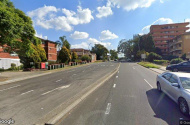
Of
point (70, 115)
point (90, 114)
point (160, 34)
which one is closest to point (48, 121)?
point (70, 115)

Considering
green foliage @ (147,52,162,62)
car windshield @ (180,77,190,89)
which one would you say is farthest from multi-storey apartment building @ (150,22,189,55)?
car windshield @ (180,77,190,89)

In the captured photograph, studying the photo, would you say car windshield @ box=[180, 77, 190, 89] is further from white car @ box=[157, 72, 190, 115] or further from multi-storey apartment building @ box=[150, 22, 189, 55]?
multi-storey apartment building @ box=[150, 22, 189, 55]

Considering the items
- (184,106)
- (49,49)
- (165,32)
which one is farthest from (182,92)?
(165,32)

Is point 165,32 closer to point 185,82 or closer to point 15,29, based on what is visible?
point 185,82

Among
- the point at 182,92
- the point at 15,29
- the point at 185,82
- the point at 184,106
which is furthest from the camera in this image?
the point at 15,29

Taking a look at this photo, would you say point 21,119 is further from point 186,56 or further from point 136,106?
point 186,56

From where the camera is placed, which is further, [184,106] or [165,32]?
[165,32]

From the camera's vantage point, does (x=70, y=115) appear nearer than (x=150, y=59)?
Yes

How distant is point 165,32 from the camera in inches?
2820

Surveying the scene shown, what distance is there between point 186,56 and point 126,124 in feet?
165

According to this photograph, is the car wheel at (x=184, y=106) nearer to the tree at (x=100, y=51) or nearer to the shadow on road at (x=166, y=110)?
the shadow on road at (x=166, y=110)

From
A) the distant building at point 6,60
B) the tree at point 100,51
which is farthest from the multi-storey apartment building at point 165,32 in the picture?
the distant building at point 6,60

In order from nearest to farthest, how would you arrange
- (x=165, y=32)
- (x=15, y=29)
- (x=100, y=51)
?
(x=15, y=29)
(x=165, y=32)
(x=100, y=51)

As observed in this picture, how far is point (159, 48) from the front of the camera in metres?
68.1
